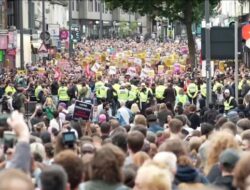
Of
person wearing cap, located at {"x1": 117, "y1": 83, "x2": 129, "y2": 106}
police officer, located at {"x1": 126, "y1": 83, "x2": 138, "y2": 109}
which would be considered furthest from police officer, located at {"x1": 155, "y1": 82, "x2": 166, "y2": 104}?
person wearing cap, located at {"x1": 117, "y1": 83, "x2": 129, "y2": 106}

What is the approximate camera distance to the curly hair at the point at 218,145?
9.66 m

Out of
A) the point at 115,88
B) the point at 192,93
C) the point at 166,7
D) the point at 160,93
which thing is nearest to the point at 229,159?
the point at 160,93

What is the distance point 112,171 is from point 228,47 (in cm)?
1870

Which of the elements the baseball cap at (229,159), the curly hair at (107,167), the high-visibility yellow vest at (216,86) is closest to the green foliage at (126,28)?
the high-visibility yellow vest at (216,86)

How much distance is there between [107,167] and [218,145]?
1872mm

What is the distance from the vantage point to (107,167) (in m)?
8.14

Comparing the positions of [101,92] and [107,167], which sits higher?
[107,167]

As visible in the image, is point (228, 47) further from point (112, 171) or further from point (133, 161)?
point (112, 171)

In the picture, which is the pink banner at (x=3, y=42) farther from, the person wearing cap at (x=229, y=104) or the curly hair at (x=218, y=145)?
the curly hair at (x=218, y=145)

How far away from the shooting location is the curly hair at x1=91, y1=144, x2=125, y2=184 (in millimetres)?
8094

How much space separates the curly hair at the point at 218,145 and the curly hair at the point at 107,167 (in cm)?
167

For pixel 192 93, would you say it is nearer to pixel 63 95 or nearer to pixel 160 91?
pixel 160 91

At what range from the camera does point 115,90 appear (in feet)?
104

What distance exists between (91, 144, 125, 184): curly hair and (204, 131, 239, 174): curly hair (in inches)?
65.8
